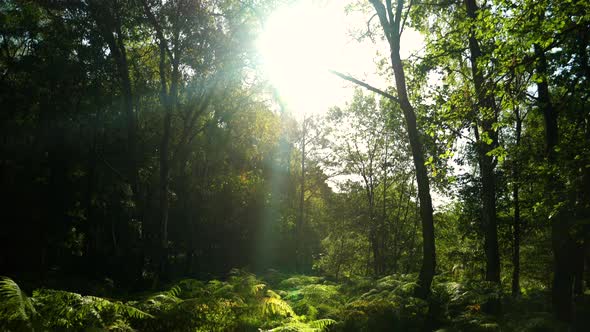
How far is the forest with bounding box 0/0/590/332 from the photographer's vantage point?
701 cm

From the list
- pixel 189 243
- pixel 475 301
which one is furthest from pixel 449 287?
pixel 189 243

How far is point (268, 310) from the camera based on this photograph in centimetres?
636

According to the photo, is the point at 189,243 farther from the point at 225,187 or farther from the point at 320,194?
the point at 320,194

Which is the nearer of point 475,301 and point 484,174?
point 475,301

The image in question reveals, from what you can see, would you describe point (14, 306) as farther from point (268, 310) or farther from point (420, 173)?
point (420, 173)

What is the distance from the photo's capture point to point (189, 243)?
2545 cm

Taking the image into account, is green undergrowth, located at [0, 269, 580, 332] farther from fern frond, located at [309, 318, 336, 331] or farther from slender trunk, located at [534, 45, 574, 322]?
slender trunk, located at [534, 45, 574, 322]

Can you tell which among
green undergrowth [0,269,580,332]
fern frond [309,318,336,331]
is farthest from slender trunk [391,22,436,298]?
fern frond [309,318,336,331]

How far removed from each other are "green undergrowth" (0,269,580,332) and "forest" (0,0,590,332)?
4 centimetres

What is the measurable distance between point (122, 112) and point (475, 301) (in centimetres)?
2034

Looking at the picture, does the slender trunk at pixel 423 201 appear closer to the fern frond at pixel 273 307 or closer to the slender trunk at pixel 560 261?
the slender trunk at pixel 560 261

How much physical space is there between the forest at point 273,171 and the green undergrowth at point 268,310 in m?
0.04

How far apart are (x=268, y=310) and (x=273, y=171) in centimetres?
2830

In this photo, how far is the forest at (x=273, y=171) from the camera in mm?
7008
